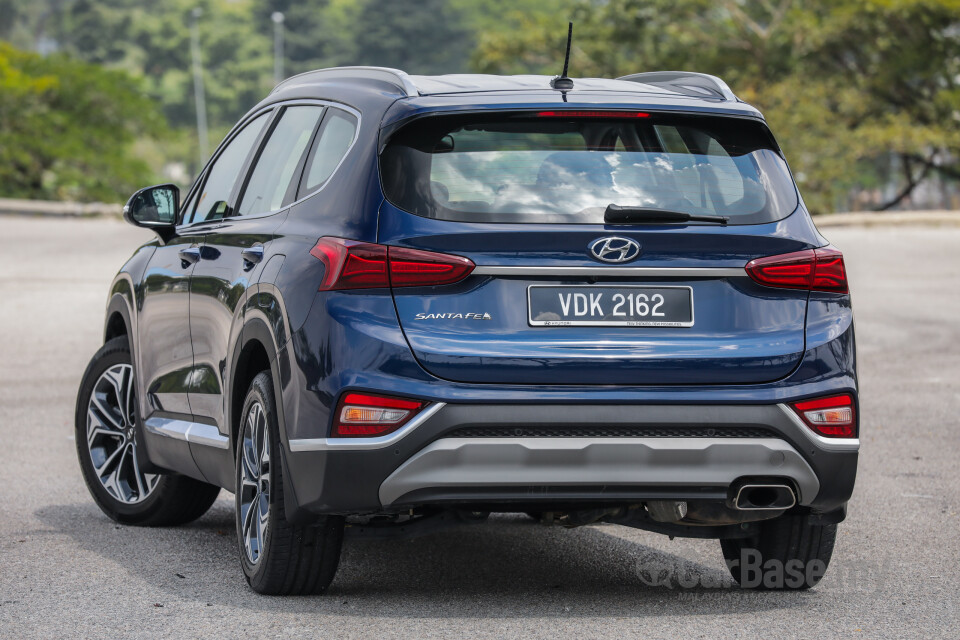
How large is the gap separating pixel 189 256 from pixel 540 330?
2.11 metres

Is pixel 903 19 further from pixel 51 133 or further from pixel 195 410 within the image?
pixel 195 410

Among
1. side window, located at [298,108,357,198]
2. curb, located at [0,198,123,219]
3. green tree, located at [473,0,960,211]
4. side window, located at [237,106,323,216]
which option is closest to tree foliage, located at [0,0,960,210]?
green tree, located at [473,0,960,211]

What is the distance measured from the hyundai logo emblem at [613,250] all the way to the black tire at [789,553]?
1.26 meters

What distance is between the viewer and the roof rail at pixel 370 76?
5.36m

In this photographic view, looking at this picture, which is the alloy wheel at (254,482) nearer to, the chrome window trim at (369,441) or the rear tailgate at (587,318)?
the chrome window trim at (369,441)

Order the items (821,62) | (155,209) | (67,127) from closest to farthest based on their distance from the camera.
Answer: (155,209), (67,127), (821,62)

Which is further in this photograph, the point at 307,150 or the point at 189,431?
the point at 189,431

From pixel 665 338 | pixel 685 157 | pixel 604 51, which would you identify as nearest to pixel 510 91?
pixel 685 157

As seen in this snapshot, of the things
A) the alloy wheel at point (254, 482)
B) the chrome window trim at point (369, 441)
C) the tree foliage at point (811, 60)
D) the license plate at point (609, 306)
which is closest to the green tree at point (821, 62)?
the tree foliage at point (811, 60)

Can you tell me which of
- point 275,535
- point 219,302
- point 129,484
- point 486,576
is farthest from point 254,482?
point 129,484

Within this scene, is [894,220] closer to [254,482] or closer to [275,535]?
[254,482]

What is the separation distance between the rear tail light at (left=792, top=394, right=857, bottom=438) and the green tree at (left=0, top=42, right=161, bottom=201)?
133ft

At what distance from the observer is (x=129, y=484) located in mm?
7289

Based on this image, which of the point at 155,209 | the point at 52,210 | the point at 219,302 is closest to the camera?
the point at 219,302
